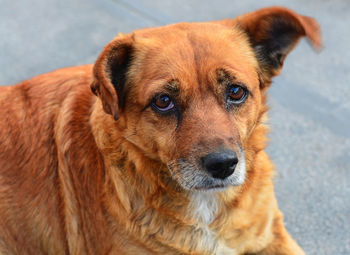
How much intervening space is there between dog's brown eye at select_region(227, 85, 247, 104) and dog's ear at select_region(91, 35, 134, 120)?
0.57 meters

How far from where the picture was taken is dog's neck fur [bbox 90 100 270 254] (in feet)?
9.70

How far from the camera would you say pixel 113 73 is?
9.44 feet

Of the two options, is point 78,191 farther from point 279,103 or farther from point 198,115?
point 279,103

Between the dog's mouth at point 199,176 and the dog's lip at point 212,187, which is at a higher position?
the dog's mouth at point 199,176

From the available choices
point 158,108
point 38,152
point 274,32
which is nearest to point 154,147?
point 158,108

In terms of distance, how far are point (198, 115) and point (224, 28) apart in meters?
0.57

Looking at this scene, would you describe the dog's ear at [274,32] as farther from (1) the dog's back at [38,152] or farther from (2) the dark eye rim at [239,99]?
(1) the dog's back at [38,152]

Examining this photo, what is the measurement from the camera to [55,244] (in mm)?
3348

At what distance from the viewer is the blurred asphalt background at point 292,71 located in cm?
403

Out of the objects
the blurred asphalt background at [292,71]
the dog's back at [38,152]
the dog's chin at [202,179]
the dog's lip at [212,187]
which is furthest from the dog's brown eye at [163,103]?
the blurred asphalt background at [292,71]

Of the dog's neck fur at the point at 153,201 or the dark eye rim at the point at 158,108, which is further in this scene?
the dog's neck fur at the point at 153,201

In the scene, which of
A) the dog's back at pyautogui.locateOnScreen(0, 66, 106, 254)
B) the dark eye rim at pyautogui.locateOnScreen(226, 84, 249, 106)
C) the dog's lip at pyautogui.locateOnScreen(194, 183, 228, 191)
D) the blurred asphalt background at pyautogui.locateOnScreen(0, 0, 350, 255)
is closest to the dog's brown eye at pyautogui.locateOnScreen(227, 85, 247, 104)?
the dark eye rim at pyautogui.locateOnScreen(226, 84, 249, 106)

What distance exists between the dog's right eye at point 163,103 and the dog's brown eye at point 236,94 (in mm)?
295

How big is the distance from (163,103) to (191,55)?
28 cm
